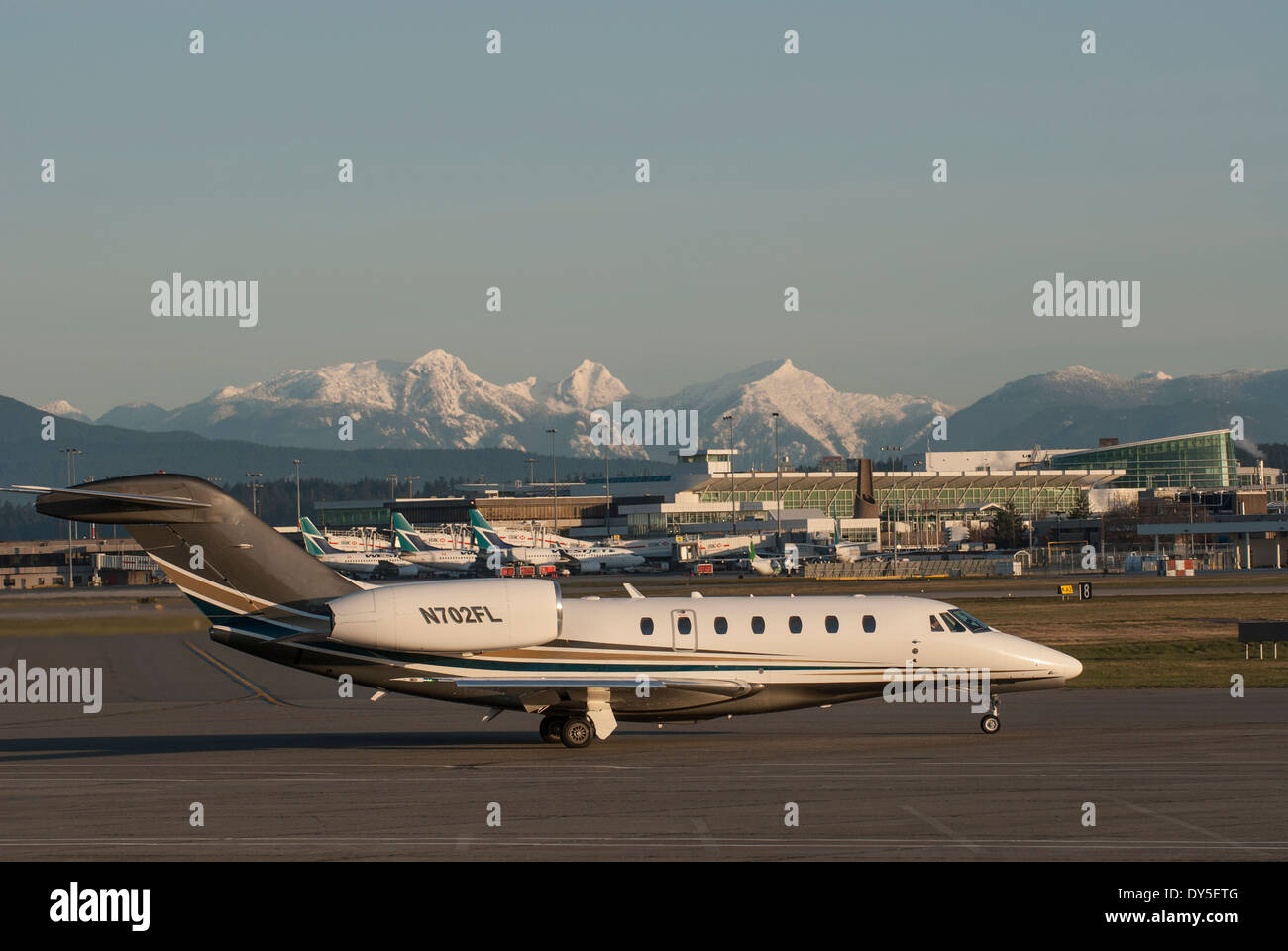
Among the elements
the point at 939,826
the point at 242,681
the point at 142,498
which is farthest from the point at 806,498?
the point at 939,826

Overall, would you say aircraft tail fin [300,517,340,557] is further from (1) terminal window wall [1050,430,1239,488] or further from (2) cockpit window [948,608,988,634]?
(1) terminal window wall [1050,430,1239,488]

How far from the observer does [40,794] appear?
21.6m

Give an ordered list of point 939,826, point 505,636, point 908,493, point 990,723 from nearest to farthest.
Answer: point 939,826 → point 505,636 → point 990,723 → point 908,493

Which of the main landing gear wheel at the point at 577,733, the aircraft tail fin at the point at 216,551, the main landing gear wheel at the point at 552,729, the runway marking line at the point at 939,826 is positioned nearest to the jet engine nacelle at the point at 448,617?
the aircraft tail fin at the point at 216,551

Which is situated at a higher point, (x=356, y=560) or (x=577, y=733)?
(x=356, y=560)

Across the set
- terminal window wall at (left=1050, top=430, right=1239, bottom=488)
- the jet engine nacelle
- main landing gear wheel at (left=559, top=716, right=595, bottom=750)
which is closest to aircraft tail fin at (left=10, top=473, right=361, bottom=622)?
the jet engine nacelle

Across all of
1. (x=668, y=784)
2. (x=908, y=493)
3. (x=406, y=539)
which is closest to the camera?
(x=668, y=784)

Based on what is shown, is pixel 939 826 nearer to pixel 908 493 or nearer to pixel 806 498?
pixel 806 498

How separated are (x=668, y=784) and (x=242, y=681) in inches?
976

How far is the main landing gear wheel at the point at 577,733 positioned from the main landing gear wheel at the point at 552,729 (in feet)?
1.81

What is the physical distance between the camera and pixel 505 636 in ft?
84.1
